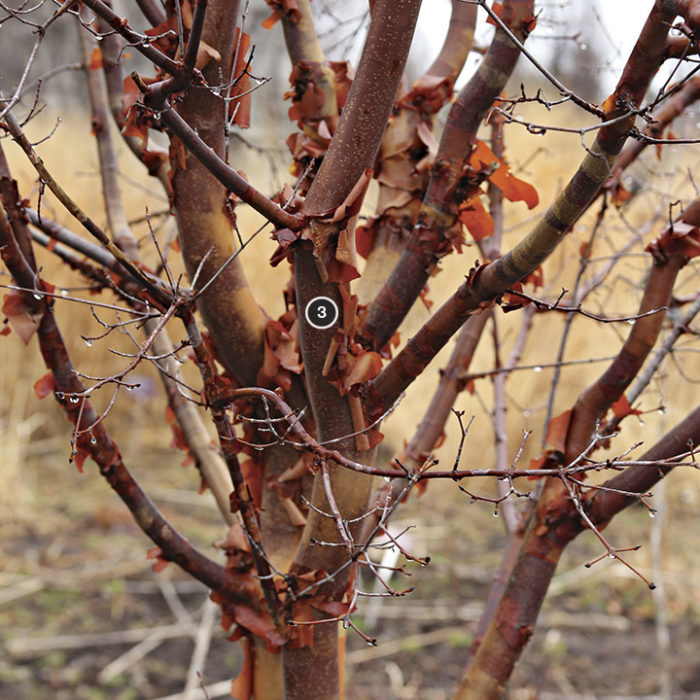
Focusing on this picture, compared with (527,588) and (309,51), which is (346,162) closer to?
(309,51)

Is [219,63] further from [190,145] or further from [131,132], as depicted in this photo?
[190,145]

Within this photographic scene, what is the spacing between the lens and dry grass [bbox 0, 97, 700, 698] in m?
3.00

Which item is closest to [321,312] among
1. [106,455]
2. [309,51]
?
[106,455]

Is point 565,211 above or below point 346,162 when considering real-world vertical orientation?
below

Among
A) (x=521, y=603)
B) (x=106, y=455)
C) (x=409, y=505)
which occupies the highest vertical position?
(x=409, y=505)

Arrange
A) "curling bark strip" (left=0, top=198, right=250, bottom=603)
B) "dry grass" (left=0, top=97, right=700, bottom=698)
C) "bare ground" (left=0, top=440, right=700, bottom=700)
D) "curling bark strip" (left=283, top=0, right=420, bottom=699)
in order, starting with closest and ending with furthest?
1. "curling bark strip" (left=283, top=0, right=420, bottom=699)
2. "curling bark strip" (left=0, top=198, right=250, bottom=603)
3. "bare ground" (left=0, top=440, right=700, bottom=700)
4. "dry grass" (left=0, top=97, right=700, bottom=698)

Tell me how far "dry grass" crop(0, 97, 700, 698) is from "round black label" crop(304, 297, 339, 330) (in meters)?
1.69

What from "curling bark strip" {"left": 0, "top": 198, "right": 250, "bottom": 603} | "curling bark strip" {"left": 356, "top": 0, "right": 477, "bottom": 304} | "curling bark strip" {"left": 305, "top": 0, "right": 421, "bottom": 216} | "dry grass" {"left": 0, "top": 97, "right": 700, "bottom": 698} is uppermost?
"dry grass" {"left": 0, "top": 97, "right": 700, "bottom": 698}

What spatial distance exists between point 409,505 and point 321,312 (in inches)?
148

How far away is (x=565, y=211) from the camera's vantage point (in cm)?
74

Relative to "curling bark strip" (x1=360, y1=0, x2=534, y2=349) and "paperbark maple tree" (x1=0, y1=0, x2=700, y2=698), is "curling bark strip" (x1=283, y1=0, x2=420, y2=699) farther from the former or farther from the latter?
"curling bark strip" (x1=360, y1=0, x2=534, y2=349)

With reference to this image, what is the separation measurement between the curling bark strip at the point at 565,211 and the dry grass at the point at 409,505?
167cm

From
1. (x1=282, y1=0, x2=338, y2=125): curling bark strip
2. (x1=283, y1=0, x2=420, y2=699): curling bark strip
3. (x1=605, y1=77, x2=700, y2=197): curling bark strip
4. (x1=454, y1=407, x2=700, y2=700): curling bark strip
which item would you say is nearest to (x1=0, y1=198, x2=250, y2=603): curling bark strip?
(x1=283, y1=0, x2=420, y2=699): curling bark strip

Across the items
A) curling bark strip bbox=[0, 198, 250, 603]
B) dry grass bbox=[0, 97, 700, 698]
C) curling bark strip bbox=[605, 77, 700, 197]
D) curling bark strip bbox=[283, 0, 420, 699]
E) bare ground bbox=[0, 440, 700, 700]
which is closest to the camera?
curling bark strip bbox=[283, 0, 420, 699]
